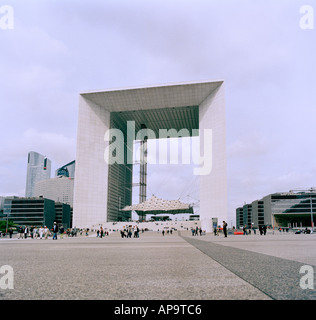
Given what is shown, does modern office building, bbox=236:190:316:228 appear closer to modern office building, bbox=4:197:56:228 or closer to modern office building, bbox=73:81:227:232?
modern office building, bbox=73:81:227:232

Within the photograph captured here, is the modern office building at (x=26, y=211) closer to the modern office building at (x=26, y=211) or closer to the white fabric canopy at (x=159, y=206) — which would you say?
the modern office building at (x=26, y=211)

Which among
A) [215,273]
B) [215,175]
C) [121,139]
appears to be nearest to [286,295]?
[215,273]

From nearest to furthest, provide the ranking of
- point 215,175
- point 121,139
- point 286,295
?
point 286,295 < point 215,175 < point 121,139

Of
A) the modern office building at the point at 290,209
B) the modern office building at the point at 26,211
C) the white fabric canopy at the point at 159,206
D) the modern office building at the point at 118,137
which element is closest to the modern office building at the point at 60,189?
the modern office building at the point at 26,211

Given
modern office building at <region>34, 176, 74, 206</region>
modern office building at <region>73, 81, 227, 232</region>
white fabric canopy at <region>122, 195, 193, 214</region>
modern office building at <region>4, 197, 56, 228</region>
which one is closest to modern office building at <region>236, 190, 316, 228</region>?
white fabric canopy at <region>122, 195, 193, 214</region>

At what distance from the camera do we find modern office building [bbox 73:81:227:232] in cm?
6550

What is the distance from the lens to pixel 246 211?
184625 mm

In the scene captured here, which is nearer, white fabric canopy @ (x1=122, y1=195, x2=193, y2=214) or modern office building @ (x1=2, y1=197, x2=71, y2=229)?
white fabric canopy @ (x1=122, y1=195, x2=193, y2=214)

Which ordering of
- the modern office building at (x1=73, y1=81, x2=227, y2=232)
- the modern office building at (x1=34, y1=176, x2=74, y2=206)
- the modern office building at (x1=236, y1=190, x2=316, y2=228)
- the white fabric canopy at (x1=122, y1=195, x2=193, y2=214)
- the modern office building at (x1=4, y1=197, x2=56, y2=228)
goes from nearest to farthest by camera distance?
the modern office building at (x1=73, y1=81, x2=227, y2=232)
the white fabric canopy at (x1=122, y1=195, x2=193, y2=214)
the modern office building at (x1=4, y1=197, x2=56, y2=228)
the modern office building at (x1=236, y1=190, x2=316, y2=228)
the modern office building at (x1=34, y1=176, x2=74, y2=206)

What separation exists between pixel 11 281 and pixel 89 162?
67.6 m

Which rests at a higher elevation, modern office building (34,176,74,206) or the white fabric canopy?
modern office building (34,176,74,206)

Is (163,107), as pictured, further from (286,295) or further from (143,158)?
(286,295)

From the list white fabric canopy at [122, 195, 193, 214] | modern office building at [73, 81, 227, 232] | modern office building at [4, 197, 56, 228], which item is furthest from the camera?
modern office building at [4, 197, 56, 228]

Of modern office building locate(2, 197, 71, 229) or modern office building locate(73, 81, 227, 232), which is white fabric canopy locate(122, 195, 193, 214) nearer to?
modern office building locate(73, 81, 227, 232)
